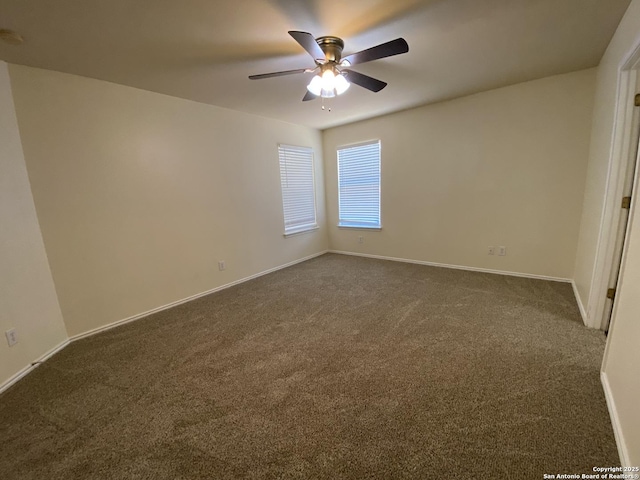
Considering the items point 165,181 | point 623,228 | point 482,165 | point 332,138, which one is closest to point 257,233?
point 165,181

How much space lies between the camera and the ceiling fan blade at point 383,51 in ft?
5.50

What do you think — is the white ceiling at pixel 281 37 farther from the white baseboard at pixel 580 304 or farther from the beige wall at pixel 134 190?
the white baseboard at pixel 580 304

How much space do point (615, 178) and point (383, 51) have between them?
200cm

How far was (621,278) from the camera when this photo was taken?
1581mm

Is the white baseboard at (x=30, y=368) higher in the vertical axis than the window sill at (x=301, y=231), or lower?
lower

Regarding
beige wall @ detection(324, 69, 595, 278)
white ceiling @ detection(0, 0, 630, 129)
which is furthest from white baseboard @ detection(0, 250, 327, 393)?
beige wall @ detection(324, 69, 595, 278)

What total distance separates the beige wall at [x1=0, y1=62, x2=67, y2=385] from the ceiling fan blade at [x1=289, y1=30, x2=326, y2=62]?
2377 mm

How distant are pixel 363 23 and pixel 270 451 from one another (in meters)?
2.72

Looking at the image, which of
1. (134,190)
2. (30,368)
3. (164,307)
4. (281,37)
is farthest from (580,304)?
(30,368)

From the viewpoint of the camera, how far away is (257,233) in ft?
13.6

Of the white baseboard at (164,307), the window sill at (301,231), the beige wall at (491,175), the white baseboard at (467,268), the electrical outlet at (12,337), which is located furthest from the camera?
the window sill at (301,231)

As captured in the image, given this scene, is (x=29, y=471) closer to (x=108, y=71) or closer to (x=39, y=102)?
(x=39, y=102)

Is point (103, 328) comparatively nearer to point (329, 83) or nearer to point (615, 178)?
point (329, 83)

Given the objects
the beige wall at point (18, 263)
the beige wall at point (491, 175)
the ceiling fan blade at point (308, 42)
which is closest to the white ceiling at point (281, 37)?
the ceiling fan blade at point (308, 42)
